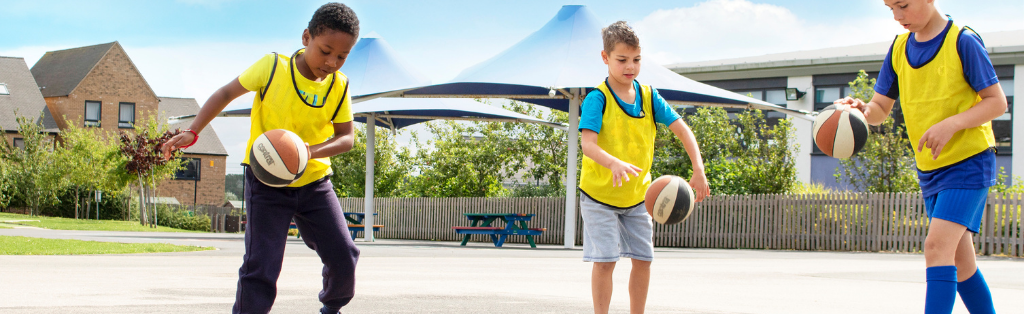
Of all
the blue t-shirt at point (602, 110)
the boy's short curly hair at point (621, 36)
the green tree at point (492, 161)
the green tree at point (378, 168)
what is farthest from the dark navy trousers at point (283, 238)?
the green tree at point (378, 168)

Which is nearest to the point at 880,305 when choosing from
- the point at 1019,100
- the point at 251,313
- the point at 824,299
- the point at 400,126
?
the point at 824,299

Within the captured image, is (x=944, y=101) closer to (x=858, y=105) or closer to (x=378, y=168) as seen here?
(x=858, y=105)

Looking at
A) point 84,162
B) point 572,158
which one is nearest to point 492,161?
point 572,158

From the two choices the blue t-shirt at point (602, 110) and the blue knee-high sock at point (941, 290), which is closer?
the blue knee-high sock at point (941, 290)

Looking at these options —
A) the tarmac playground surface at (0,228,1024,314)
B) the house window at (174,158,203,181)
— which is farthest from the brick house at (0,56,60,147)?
the tarmac playground surface at (0,228,1024,314)

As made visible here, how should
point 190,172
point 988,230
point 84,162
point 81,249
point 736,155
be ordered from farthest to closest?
point 190,172, point 84,162, point 736,155, point 988,230, point 81,249

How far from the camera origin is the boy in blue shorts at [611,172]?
4.39 m

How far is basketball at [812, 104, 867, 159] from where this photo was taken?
4.22 meters

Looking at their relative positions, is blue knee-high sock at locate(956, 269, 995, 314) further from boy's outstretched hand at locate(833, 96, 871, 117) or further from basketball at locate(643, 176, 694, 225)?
basketball at locate(643, 176, 694, 225)

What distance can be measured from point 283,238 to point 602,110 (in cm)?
170

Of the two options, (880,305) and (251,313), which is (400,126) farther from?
(251,313)

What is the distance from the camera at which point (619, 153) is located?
4445mm

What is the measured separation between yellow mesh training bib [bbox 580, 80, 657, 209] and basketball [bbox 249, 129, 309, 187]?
4.92 feet

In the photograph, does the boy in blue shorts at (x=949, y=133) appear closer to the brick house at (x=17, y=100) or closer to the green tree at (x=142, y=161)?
the green tree at (x=142, y=161)
